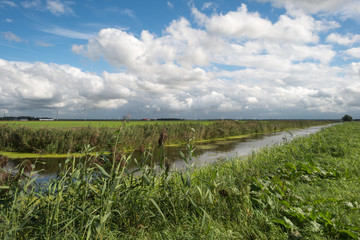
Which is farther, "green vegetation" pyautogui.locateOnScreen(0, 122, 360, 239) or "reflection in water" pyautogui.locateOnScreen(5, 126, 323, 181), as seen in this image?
"reflection in water" pyautogui.locateOnScreen(5, 126, 323, 181)

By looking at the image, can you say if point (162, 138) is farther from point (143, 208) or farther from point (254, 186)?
point (254, 186)

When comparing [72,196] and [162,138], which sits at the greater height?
[162,138]

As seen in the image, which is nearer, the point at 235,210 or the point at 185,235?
the point at 185,235

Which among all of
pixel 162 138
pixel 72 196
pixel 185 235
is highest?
pixel 162 138

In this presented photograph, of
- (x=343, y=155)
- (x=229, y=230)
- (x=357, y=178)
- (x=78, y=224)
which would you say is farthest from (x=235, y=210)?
(x=343, y=155)

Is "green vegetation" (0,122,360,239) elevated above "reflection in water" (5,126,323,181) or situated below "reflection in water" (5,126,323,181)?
above

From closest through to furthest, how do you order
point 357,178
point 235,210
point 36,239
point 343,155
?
point 36,239 → point 235,210 → point 357,178 → point 343,155

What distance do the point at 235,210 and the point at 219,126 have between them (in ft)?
61.6

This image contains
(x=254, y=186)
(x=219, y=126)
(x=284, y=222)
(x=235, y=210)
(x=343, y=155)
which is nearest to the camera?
(x=284, y=222)

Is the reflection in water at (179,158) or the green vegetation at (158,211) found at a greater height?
the green vegetation at (158,211)

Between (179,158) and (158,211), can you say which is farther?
(179,158)

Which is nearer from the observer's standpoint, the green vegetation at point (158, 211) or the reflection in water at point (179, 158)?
the green vegetation at point (158, 211)

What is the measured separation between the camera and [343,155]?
6.67m

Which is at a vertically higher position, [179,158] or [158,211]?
[158,211]
